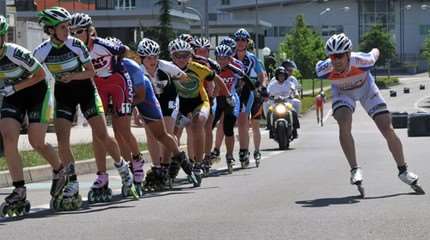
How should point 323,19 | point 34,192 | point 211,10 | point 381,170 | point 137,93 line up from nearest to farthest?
point 137,93
point 34,192
point 381,170
point 323,19
point 211,10

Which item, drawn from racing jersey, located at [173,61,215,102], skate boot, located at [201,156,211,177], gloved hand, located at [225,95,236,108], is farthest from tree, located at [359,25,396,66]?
racing jersey, located at [173,61,215,102]

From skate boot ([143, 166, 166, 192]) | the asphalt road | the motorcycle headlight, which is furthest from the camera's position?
the motorcycle headlight

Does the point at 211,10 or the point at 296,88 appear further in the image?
the point at 211,10

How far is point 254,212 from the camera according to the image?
32.6 feet

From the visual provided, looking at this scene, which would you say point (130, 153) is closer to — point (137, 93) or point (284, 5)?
point (137, 93)

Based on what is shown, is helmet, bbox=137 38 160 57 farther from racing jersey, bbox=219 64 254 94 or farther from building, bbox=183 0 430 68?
building, bbox=183 0 430 68

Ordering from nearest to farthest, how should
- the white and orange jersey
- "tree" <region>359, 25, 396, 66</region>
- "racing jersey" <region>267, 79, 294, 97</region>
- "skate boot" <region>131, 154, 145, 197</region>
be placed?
1. the white and orange jersey
2. "skate boot" <region>131, 154, 145, 197</region>
3. "racing jersey" <region>267, 79, 294, 97</region>
4. "tree" <region>359, 25, 396, 66</region>

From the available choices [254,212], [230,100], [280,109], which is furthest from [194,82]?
[280,109]

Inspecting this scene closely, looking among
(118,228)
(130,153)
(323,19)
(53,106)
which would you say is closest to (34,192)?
(130,153)

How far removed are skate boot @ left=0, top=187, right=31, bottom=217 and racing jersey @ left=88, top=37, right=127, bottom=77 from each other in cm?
192

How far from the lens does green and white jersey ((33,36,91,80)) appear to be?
1025 centimetres

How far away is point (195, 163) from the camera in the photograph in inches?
535

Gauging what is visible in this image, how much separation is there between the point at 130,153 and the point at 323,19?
131 m

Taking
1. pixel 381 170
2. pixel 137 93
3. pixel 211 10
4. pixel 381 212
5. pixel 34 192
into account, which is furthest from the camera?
pixel 211 10
